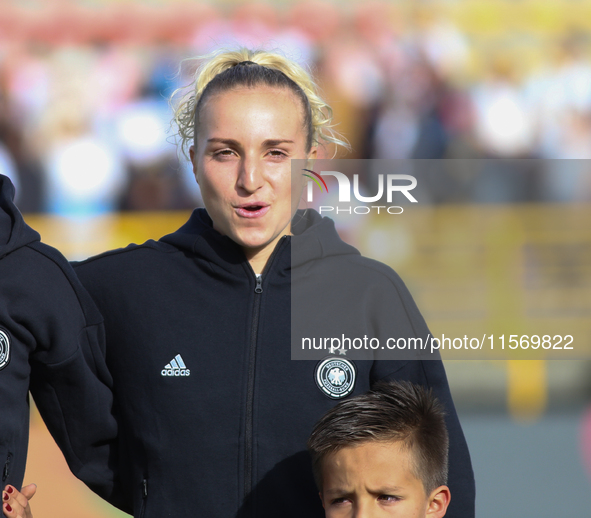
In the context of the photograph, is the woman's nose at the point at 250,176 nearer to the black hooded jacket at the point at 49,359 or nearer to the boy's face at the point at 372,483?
the black hooded jacket at the point at 49,359

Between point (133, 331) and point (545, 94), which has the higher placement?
point (545, 94)

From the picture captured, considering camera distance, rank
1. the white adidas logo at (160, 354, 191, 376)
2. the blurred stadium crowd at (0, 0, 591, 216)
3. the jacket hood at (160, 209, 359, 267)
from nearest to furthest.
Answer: the white adidas logo at (160, 354, 191, 376) < the jacket hood at (160, 209, 359, 267) < the blurred stadium crowd at (0, 0, 591, 216)

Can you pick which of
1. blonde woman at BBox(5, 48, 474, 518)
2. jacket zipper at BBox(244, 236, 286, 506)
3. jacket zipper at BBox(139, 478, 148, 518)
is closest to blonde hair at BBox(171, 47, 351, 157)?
blonde woman at BBox(5, 48, 474, 518)

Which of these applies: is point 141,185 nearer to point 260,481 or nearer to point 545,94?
point 545,94

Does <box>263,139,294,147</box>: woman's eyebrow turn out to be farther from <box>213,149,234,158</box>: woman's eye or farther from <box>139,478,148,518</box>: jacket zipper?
<box>139,478,148,518</box>: jacket zipper

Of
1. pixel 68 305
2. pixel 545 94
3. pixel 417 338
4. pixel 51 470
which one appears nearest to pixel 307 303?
pixel 417 338

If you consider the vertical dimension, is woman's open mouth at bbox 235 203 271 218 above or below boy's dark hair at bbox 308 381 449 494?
above

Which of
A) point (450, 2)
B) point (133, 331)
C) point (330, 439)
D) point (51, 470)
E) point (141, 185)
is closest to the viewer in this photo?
point (330, 439)

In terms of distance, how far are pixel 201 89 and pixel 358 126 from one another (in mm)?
6217

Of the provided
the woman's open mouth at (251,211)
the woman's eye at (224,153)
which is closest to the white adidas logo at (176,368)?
the woman's open mouth at (251,211)

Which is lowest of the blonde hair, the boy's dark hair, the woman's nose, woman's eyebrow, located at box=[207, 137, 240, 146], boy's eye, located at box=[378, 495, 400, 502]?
boy's eye, located at box=[378, 495, 400, 502]

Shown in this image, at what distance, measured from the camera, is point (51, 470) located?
18.2 feet

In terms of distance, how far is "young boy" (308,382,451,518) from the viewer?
176 centimetres

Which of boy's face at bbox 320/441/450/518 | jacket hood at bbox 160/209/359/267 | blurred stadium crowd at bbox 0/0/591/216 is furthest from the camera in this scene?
blurred stadium crowd at bbox 0/0/591/216
